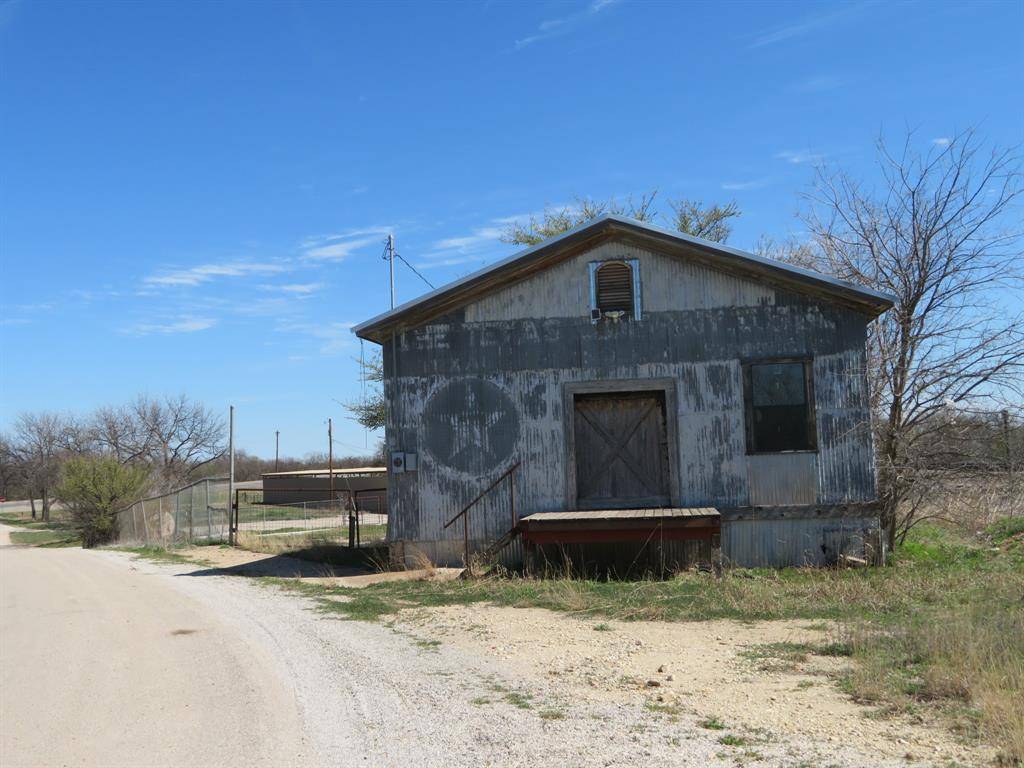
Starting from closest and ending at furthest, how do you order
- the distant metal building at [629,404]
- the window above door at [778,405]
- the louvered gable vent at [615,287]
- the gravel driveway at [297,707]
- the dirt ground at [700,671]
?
the gravel driveway at [297,707] < the dirt ground at [700,671] < the distant metal building at [629,404] < the window above door at [778,405] < the louvered gable vent at [615,287]

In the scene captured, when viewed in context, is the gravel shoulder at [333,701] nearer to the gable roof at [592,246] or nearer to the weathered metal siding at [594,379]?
the weathered metal siding at [594,379]

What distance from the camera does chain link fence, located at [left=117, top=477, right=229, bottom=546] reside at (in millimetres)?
26891

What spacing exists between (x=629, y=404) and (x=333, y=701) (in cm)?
933

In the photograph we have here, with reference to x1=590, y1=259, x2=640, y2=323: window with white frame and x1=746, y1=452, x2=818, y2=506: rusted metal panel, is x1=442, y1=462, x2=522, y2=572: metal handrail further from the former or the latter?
x1=746, y1=452, x2=818, y2=506: rusted metal panel

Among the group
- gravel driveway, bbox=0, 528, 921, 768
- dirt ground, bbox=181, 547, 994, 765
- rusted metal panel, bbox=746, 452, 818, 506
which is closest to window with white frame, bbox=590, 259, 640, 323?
rusted metal panel, bbox=746, 452, 818, 506

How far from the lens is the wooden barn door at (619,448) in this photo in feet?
51.6

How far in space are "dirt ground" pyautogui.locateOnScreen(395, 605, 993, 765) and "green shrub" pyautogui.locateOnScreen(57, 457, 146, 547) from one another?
24360 millimetres

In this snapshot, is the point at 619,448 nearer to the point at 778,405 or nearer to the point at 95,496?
the point at 778,405

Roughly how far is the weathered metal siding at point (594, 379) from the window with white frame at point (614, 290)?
0.48 feet

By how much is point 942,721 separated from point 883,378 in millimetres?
10370

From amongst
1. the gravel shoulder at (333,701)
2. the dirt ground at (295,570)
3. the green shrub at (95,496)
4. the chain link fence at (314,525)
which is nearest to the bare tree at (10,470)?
the chain link fence at (314,525)

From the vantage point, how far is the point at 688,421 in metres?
15.4

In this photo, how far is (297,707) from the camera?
290 inches

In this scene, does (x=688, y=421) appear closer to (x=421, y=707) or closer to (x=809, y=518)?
(x=809, y=518)
